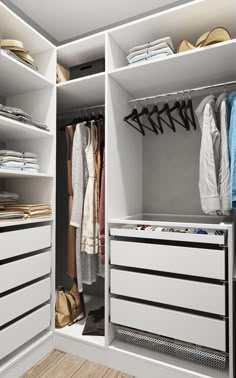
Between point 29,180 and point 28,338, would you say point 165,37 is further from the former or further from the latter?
point 28,338

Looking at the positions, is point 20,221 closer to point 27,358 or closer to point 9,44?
point 27,358

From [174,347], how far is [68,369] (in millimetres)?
646

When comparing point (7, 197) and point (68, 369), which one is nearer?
point (68, 369)

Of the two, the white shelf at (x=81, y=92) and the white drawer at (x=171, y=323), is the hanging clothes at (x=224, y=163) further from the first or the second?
the white shelf at (x=81, y=92)

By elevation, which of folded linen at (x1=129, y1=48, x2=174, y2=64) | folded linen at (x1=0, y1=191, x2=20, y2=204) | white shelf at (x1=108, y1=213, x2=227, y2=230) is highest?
folded linen at (x1=129, y1=48, x2=174, y2=64)

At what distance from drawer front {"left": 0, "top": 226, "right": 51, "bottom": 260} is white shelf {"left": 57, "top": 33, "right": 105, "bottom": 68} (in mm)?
1265

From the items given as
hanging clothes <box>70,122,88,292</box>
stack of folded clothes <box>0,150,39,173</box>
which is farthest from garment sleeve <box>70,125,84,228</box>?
stack of folded clothes <box>0,150,39,173</box>

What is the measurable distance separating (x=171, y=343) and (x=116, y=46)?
191cm

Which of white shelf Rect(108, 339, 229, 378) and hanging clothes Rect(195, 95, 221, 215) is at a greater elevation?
hanging clothes Rect(195, 95, 221, 215)

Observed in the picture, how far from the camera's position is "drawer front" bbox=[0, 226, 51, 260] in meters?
1.36

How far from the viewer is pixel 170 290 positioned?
4.51 feet

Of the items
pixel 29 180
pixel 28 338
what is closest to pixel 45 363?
pixel 28 338

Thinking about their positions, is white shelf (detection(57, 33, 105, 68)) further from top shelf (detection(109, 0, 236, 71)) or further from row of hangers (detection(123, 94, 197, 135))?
row of hangers (detection(123, 94, 197, 135))

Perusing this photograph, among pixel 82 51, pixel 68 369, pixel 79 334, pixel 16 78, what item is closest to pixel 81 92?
pixel 82 51
